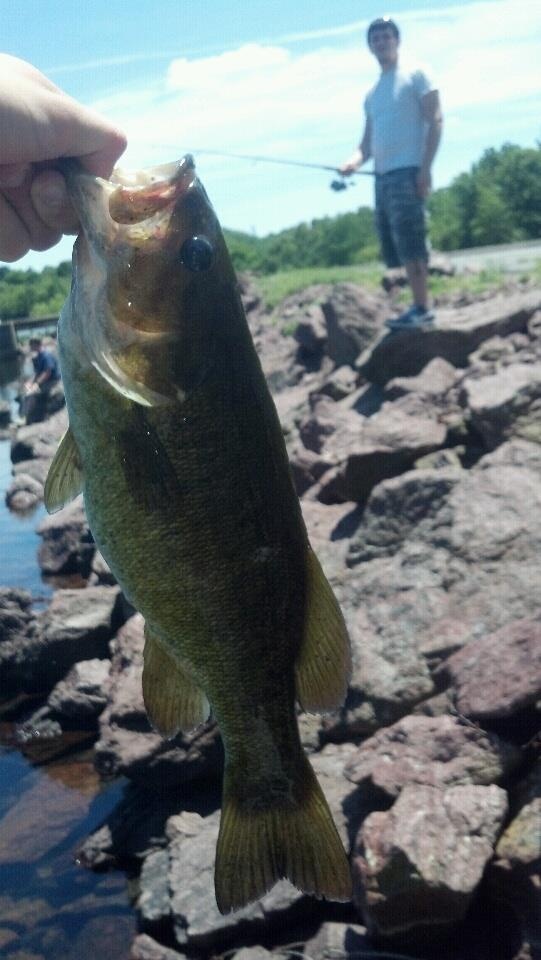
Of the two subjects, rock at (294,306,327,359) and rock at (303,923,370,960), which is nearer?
rock at (303,923,370,960)

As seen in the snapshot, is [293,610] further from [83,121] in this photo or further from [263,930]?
[263,930]

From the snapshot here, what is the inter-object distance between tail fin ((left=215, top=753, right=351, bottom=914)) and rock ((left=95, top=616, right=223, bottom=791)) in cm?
391

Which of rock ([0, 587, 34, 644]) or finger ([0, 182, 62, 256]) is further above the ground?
finger ([0, 182, 62, 256])

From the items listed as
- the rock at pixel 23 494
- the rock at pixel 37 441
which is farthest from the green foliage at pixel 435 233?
the rock at pixel 23 494

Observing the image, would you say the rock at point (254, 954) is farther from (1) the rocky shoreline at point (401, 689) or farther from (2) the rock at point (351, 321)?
(2) the rock at point (351, 321)

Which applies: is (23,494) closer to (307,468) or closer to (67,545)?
(67,545)

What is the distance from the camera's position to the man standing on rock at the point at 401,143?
959 centimetres

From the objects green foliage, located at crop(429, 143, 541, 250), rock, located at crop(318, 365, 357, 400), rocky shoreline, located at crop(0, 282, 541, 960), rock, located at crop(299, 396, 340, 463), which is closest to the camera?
rocky shoreline, located at crop(0, 282, 541, 960)

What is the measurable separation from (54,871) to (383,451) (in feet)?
13.5

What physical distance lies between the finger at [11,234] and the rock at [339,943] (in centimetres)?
379

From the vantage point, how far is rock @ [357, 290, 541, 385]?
36.7 ft

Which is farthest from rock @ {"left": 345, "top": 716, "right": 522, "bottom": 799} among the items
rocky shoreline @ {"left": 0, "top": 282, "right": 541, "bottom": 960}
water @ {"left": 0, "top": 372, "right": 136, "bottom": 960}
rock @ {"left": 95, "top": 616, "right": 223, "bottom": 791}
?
water @ {"left": 0, "top": 372, "right": 136, "bottom": 960}

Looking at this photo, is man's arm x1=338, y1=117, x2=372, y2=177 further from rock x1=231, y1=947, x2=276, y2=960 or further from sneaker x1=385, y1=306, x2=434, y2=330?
rock x1=231, y1=947, x2=276, y2=960

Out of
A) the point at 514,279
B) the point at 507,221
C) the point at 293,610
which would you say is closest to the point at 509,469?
the point at 293,610
